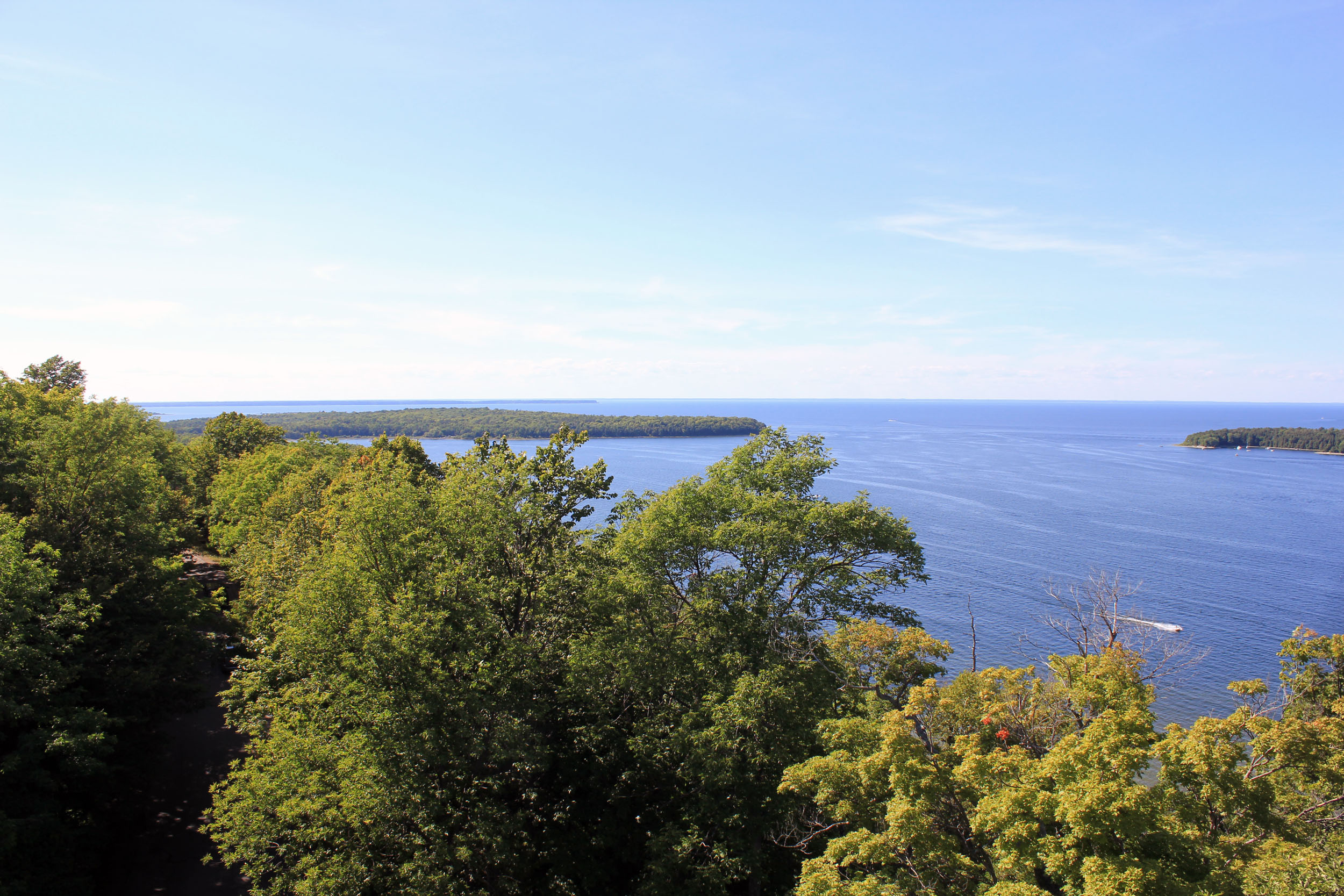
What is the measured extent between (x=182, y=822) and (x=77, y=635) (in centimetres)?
882

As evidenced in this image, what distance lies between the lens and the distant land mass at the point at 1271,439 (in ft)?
530

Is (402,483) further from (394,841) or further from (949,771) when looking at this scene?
(949,771)

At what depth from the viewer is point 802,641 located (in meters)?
17.6

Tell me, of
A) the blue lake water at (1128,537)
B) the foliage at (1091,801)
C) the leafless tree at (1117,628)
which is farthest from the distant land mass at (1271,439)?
the foliage at (1091,801)

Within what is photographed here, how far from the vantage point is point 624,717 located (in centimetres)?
1912

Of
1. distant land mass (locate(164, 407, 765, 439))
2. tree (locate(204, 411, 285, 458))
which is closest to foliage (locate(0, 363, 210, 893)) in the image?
tree (locate(204, 411, 285, 458))

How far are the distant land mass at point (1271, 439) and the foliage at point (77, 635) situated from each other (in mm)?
210890

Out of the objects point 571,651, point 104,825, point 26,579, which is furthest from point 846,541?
point 104,825

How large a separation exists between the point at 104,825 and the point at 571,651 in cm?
1544

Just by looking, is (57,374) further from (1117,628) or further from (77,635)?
(1117,628)

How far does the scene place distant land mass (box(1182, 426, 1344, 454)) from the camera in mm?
161625

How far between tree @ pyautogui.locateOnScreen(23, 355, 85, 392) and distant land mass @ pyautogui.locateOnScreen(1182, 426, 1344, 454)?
21596 cm

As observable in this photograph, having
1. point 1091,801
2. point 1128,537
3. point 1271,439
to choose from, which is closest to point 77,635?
point 1091,801

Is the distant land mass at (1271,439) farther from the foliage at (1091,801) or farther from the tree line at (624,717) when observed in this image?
the foliage at (1091,801)
